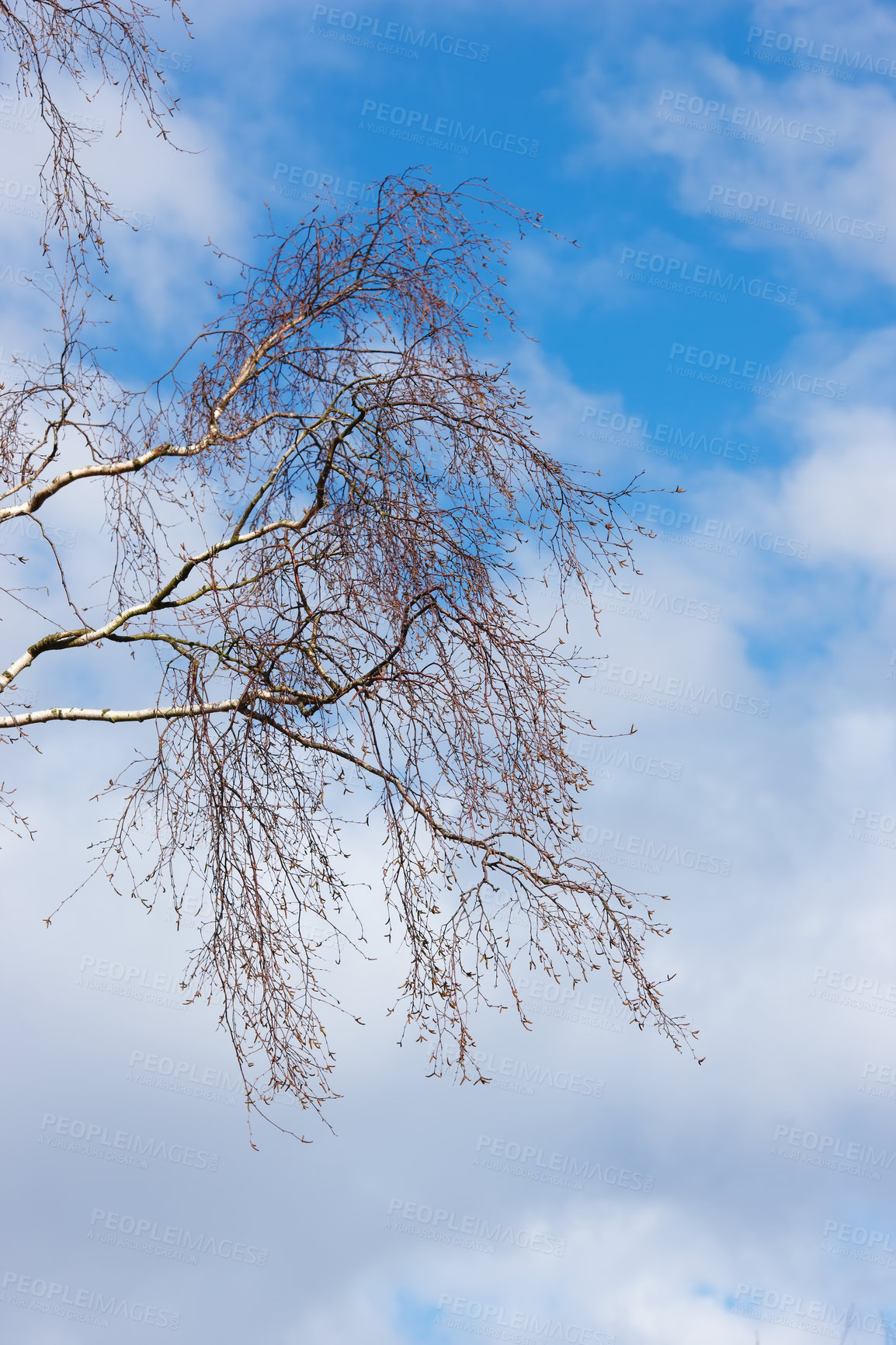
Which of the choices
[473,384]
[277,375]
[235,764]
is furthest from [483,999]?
[277,375]

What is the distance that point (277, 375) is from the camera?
19.7 feet

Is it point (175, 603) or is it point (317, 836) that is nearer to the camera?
point (317, 836)

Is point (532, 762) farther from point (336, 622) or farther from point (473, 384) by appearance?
point (473, 384)

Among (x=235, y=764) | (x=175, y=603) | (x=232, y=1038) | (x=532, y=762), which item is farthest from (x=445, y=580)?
(x=232, y=1038)

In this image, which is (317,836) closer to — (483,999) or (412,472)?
(483,999)

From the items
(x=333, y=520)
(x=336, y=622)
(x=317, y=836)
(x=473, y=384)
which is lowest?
(x=317, y=836)

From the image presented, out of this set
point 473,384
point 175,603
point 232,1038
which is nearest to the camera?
point 232,1038

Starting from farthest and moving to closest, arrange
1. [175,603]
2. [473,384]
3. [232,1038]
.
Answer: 1. [175,603]
2. [473,384]
3. [232,1038]

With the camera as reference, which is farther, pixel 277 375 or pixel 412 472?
pixel 277 375

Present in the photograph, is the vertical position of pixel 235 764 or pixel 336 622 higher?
pixel 336 622

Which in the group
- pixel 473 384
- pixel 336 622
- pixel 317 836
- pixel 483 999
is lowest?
pixel 483 999

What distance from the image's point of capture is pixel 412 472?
5305 millimetres

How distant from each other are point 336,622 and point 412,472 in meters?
0.76

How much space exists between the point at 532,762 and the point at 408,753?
53cm
